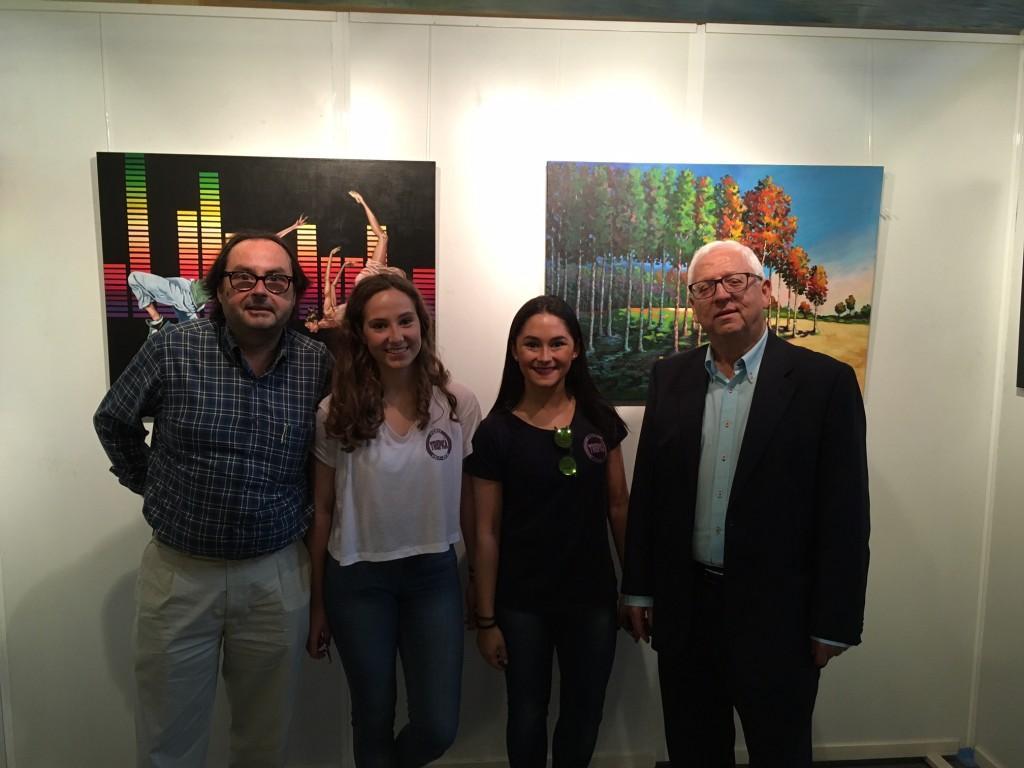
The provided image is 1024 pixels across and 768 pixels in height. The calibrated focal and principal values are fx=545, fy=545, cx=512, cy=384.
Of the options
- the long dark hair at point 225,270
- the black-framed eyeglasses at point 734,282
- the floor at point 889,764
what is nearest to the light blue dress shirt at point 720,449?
the black-framed eyeglasses at point 734,282

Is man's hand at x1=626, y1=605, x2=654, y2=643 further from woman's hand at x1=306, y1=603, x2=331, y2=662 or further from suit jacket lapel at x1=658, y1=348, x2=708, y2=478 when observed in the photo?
woman's hand at x1=306, y1=603, x2=331, y2=662

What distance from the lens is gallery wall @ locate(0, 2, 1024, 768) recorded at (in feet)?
6.37

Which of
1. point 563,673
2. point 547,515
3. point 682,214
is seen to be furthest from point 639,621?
point 682,214

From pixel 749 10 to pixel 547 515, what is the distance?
194 cm

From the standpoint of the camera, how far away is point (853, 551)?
1358 millimetres

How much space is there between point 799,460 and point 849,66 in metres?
1.64

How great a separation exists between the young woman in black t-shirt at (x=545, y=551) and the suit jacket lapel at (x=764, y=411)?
1.34ft

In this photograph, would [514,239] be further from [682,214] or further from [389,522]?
[389,522]

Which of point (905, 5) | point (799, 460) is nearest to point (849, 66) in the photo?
point (905, 5)

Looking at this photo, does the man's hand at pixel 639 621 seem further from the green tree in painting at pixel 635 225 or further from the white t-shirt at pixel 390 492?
the green tree in painting at pixel 635 225

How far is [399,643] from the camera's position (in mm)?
1659

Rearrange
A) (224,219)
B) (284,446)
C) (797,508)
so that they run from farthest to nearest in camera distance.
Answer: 1. (224,219)
2. (284,446)
3. (797,508)

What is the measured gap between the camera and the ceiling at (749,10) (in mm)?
1936

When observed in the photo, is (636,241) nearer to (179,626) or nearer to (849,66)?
(849,66)
